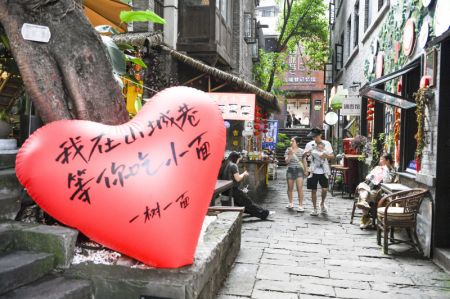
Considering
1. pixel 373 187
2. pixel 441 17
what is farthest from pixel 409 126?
pixel 441 17

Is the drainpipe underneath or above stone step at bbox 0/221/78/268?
above

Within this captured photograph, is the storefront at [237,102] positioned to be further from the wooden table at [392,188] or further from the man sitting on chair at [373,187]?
the wooden table at [392,188]

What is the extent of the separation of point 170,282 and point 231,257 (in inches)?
107

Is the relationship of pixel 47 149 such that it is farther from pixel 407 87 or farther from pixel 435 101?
pixel 407 87

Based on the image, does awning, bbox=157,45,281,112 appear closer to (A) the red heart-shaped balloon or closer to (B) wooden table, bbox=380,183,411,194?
(B) wooden table, bbox=380,183,411,194

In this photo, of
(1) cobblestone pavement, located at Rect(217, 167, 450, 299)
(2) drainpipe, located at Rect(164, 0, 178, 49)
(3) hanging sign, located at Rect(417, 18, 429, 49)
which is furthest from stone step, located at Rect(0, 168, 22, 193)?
A: (2) drainpipe, located at Rect(164, 0, 178, 49)

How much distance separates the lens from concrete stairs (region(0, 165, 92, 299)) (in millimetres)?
2805

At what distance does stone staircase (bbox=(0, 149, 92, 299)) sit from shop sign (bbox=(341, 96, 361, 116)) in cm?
1199

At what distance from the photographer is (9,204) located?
359 centimetres

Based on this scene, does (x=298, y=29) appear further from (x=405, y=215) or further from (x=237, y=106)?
(x=405, y=215)

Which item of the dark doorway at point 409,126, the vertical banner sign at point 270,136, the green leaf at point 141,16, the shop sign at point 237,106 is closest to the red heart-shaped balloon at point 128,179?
the green leaf at point 141,16

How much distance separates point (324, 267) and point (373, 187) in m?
3.65

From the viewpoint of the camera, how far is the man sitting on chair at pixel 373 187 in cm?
840

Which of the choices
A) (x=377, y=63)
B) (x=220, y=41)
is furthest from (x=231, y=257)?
(x=220, y=41)
